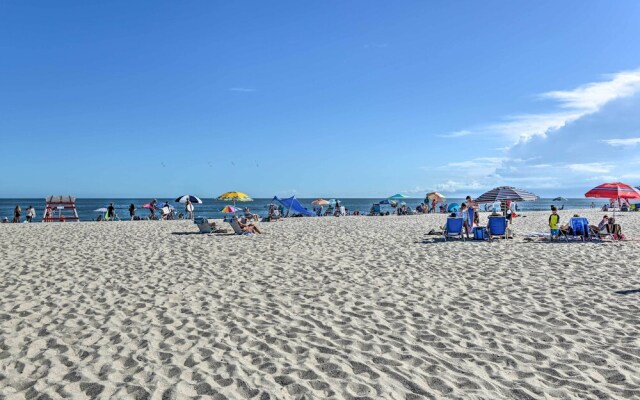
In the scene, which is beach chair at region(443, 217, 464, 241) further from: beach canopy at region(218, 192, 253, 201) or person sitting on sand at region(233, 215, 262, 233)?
beach canopy at region(218, 192, 253, 201)

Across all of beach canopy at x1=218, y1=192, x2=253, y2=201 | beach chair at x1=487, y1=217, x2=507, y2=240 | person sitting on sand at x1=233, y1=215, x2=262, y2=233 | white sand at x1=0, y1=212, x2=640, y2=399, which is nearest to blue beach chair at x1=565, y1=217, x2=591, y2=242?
beach chair at x1=487, y1=217, x2=507, y2=240

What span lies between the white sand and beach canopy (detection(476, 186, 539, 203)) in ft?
18.2

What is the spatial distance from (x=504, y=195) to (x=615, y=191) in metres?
3.43

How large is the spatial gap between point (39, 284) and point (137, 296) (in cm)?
208

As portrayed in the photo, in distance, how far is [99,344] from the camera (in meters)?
4.64

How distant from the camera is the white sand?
3.71 metres

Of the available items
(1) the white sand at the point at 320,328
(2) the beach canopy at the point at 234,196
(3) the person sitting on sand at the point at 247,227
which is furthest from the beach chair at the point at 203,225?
(2) the beach canopy at the point at 234,196

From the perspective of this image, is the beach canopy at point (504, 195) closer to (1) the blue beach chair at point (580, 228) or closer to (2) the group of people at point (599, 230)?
(2) the group of people at point (599, 230)

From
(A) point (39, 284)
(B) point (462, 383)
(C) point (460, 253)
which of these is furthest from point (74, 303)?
(C) point (460, 253)

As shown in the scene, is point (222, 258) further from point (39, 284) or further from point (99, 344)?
point (99, 344)

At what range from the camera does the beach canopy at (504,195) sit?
1548 centimetres

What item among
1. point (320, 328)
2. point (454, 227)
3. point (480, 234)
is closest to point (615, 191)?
point (480, 234)

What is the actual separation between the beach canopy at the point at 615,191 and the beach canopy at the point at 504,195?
2.36 m

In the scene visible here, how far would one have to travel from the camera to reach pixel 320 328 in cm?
517
